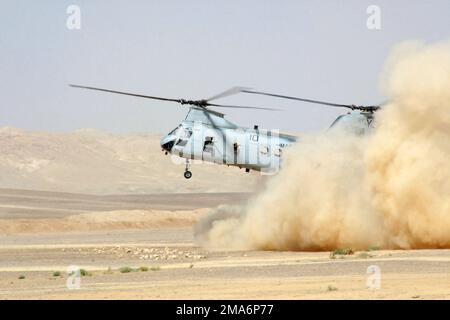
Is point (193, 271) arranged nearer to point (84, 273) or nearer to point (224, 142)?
point (84, 273)

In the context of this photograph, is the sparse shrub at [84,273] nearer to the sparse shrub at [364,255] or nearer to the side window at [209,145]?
the sparse shrub at [364,255]

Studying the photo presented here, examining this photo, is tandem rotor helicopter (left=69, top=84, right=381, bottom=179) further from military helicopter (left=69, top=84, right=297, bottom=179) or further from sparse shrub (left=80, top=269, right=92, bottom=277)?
sparse shrub (left=80, top=269, right=92, bottom=277)

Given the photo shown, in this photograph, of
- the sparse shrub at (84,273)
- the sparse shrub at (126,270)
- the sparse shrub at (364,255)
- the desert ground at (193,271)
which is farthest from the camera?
the sparse shrub at (364,255)

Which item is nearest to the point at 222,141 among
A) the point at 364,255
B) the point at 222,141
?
the point at 222,141

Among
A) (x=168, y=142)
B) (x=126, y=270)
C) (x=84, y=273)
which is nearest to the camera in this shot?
(x=84, y=273)

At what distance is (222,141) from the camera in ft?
176

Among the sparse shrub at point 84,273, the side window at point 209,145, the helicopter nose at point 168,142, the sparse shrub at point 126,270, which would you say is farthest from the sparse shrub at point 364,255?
the helicopter nose at point 168,142

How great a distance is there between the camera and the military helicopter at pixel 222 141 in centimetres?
5238

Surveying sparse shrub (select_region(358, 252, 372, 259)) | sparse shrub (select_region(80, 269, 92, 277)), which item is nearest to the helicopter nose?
sparse shrub (select_region(358, 252, 372, 259))

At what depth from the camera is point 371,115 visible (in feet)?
161

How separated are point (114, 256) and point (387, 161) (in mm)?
11144

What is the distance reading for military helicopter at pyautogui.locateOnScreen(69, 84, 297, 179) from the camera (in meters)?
52.4
